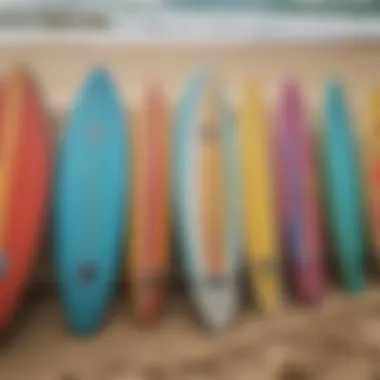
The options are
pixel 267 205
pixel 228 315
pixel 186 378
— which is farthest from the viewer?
pixel 267 205

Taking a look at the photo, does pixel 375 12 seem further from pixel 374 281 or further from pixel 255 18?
pixel 374 281

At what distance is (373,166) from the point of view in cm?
172

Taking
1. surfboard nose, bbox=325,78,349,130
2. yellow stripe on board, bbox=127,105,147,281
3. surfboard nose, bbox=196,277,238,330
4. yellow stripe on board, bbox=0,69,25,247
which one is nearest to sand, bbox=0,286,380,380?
surfboard nose, bbox=196,277,238,330

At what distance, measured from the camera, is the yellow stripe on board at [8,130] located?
1501 millimetres

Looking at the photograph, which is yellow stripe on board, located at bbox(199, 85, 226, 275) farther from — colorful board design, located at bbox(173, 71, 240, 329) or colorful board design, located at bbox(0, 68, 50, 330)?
colorful board design, located at bbox(0, 68, 50, 330)

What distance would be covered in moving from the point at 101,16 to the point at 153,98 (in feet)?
1.24

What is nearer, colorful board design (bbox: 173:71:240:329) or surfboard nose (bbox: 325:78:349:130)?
colorful board design (bbox: 173:71:240:329)

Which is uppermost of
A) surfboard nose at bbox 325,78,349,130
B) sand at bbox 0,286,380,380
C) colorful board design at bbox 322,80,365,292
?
surfboard nose at bbox 325,78,349,130

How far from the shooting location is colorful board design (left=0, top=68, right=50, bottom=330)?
148cm

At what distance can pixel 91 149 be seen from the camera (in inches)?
63.9

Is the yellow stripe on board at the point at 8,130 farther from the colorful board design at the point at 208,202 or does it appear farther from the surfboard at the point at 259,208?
the surfboard at the point at 259,208

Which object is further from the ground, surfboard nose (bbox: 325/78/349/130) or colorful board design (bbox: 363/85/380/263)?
surfboard nose (bbox: 325/78/349/130)

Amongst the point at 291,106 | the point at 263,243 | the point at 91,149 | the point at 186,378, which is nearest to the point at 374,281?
the point at 263,243

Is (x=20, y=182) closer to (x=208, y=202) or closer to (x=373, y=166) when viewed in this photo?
(x=208, y=202)
